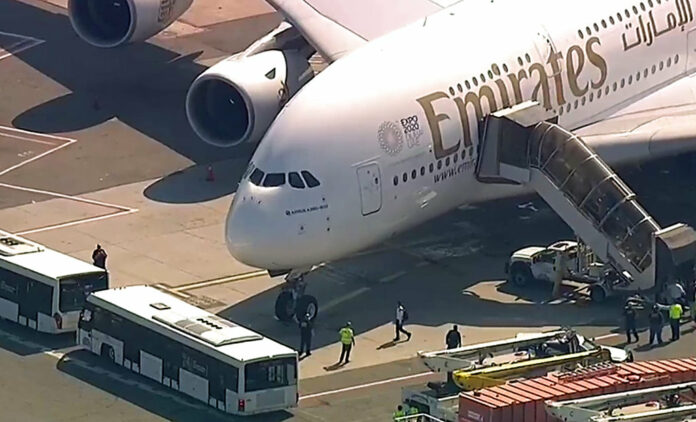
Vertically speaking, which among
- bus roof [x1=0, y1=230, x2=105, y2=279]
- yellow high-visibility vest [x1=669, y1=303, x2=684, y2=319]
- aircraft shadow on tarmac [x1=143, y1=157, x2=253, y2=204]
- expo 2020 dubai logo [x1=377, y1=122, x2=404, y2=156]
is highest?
expo 2020 dubai logo [x1=377, y1=122, x2=404, y2=156]

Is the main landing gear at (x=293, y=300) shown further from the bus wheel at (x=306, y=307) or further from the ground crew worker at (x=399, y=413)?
Result: the ground crew worker at (x=399, y=413)

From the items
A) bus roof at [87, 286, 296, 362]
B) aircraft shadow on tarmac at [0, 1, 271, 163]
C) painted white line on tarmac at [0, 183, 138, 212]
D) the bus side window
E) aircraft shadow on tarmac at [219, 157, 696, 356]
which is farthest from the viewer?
aircraft shadow on tarmac at [0, 1, 271, 163]

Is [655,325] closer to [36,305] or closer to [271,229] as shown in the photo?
[271,229]

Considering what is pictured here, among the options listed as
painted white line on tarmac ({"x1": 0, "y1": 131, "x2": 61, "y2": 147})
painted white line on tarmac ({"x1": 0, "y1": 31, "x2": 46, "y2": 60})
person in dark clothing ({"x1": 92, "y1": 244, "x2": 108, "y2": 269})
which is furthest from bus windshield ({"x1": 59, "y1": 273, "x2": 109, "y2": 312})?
painted white line on tarmac ({"x1": 0, "y1": 31, "x2": 46, "y2": 60})

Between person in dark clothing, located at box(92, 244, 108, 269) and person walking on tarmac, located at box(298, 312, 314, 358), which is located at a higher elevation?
person in dark clothing, located at box(92, 244, 108, 269)

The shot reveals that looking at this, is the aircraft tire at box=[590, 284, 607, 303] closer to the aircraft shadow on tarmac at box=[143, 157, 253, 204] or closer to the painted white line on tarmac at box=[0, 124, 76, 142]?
the aircraft shadow on tarmac at box=[143, 157, 253, 204]

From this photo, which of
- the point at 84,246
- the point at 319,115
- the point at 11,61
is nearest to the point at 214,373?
the point at 319,115

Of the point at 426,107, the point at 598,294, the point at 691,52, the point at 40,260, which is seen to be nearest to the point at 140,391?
the point at 40,260
